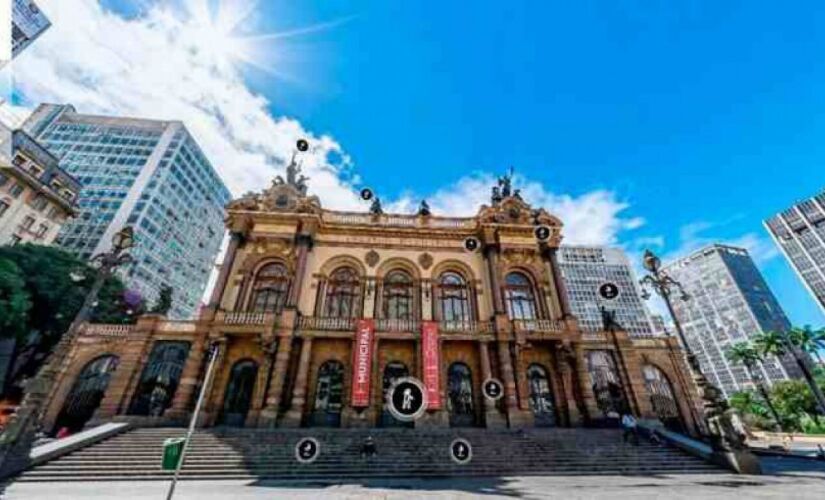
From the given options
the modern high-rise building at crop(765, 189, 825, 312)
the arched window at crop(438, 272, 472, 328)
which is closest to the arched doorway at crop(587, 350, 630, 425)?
the arched window at crop(438, 272, 472, 328)

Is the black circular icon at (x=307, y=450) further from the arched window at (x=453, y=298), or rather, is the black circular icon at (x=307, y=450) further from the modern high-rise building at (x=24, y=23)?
the modern high-rise building at (x=24, y=23)

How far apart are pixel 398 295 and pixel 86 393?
16.6 m

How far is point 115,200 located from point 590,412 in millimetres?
68508

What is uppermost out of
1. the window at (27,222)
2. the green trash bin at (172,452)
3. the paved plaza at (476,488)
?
the window at (27,222)

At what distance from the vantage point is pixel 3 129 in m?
19.8

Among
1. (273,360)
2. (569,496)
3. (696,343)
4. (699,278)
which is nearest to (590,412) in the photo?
(569,496)

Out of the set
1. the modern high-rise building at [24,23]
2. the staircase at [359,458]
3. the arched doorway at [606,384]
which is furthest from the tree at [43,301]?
the arched doorway at [606,384]

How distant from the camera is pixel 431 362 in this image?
16266 millimetres

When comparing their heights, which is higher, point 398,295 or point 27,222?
point 27,222

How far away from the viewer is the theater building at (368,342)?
15.8m

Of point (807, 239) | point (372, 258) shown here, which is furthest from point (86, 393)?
point (807, 239)

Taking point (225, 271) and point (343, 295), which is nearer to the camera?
point (225, 271)

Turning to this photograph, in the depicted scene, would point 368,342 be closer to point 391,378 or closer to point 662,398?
point 391,378

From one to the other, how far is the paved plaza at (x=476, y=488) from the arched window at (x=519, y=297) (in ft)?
33.2
